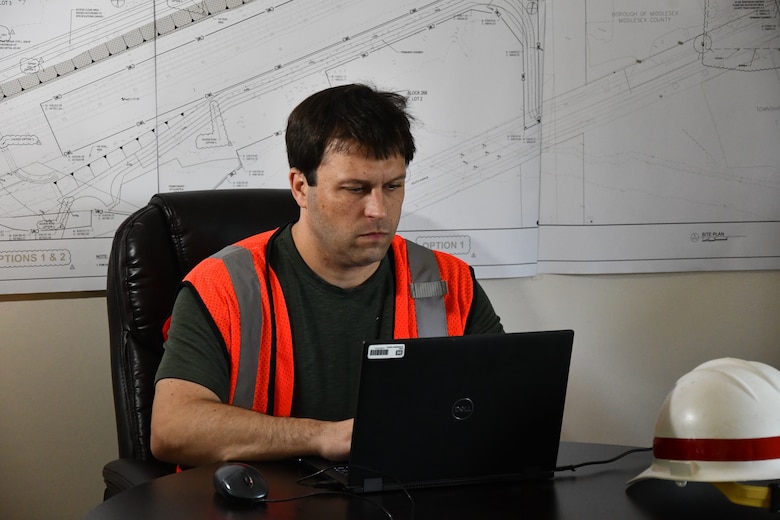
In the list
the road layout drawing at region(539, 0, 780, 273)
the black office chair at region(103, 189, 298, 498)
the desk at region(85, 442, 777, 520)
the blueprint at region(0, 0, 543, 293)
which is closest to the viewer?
the desk at region(85, 442, 777, 520)

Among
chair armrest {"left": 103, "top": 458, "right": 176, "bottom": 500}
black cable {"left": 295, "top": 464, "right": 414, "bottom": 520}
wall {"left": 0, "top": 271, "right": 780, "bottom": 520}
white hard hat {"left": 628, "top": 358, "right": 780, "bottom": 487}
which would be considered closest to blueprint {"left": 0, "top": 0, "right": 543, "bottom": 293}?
wall {"left": 0, "top": 271, "right": 780, "bottom": 520}

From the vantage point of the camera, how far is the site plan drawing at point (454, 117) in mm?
2359

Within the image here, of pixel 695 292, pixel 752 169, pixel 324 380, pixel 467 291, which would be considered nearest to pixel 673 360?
pixel 695 292

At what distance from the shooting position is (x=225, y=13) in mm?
2443

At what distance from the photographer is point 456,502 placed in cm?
129

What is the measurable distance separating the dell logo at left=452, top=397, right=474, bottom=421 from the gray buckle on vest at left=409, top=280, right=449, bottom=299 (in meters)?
0.66

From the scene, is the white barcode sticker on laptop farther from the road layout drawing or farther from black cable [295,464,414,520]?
the road layout drawing

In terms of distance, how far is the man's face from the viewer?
1.80 metres

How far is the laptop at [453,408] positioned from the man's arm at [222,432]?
10 cm

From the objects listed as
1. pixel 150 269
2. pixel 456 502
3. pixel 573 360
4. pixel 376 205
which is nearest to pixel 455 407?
pixel 456 502

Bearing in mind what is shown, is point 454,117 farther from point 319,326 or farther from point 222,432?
point 222,432

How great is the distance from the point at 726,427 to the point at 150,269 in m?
1.18

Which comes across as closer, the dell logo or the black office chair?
the dell logo

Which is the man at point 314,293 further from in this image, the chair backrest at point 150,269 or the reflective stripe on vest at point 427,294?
the chair backrest at point 150,269
